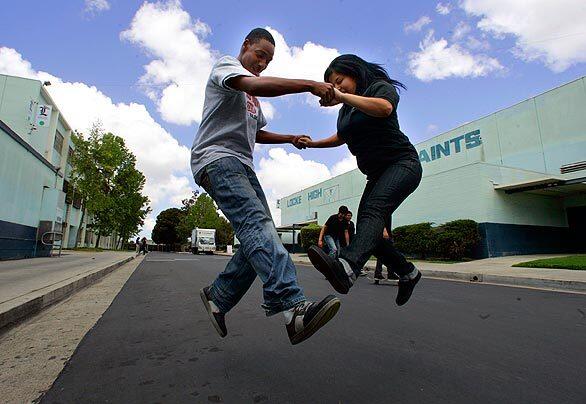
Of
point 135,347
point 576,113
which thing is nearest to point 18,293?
point 135,347

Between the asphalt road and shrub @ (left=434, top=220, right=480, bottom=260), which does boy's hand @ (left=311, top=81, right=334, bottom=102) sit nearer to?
the asphalt road

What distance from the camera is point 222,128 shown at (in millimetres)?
2062

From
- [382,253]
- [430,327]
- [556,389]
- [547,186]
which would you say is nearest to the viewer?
[556,389]

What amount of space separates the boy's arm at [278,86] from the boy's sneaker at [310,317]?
39.0 inches

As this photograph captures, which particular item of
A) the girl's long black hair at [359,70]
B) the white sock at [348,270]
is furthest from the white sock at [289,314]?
the girl's long black hair at [359,70]

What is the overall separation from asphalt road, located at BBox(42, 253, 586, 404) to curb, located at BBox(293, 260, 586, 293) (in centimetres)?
294

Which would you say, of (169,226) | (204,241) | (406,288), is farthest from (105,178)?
(169,226)

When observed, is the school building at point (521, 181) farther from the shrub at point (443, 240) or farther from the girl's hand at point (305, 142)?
the girl's hand at point (305, 142)

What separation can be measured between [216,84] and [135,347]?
1.79m

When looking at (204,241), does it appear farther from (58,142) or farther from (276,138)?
(276,138)

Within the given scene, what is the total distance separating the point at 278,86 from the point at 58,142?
38394 millimetres

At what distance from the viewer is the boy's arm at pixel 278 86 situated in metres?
1.69

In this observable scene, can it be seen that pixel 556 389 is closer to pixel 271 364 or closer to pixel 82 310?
pixel 271 364

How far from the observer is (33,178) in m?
12.9
